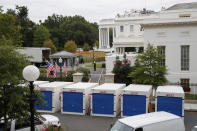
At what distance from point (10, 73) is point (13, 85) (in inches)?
23.0

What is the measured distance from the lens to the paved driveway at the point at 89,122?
16922 mm

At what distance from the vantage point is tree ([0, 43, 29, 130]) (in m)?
11.1

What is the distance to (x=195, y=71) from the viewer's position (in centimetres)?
3088

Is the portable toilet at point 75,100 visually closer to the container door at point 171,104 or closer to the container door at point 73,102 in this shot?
the container door at point 73,102

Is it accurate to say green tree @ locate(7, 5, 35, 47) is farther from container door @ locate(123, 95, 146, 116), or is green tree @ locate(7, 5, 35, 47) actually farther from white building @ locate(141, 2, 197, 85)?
container door @ locate(123, 95, 146, 116)

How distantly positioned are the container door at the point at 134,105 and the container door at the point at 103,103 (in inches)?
36.0

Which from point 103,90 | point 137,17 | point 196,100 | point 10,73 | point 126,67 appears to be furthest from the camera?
point 137,17

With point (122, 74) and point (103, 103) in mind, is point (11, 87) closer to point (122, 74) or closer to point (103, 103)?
point (103, 103)

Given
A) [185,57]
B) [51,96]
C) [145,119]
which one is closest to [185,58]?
[185,57]

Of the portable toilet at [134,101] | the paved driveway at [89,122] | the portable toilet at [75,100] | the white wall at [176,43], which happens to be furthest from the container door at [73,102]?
the white wall at [176,43]

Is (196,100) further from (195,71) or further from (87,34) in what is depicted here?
(87,34)

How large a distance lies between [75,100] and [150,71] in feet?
24.1

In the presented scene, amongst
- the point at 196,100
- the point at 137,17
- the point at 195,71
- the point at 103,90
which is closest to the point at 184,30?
the point at 195,71

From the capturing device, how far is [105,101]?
754 inches
